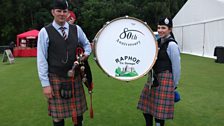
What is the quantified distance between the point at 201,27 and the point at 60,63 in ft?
52.6

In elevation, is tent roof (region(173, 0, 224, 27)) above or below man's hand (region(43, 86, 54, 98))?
above

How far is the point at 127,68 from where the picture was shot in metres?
3.01

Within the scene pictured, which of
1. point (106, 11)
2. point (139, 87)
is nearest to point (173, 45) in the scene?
point (139, 87)

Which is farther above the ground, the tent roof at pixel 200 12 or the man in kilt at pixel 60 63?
the tent roof at pixel 200 12

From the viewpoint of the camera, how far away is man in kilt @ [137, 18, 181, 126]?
323 centimetres

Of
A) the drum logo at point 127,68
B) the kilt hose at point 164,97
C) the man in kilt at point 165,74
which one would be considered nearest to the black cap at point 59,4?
the drum logo at point 127,68

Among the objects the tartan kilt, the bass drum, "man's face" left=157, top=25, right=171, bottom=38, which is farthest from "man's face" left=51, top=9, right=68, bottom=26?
"man's face" left=157, top=25, right=171, bottom=38

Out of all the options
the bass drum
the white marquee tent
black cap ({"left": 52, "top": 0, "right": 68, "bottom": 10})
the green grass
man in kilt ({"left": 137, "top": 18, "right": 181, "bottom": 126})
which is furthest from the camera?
the white marquee tent

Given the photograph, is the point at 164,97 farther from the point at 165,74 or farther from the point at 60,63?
the point at 60,63

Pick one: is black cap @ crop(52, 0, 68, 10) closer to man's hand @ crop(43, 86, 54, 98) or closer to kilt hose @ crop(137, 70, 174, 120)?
man's hand @ crop(43, 86, 54, 98)

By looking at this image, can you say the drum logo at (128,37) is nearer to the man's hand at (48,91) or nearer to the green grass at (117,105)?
the man's hand at (48,91)

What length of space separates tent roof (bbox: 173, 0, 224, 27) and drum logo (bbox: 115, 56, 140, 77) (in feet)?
43.3

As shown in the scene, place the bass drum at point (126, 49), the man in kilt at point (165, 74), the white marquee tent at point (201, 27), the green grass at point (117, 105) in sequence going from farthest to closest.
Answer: the white marquee tent at point (201, 27), the green grass at point (117, 105), the man in kilt at point (165, 74), the bass drum at point (126, 49)

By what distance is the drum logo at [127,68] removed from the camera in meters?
2.99
